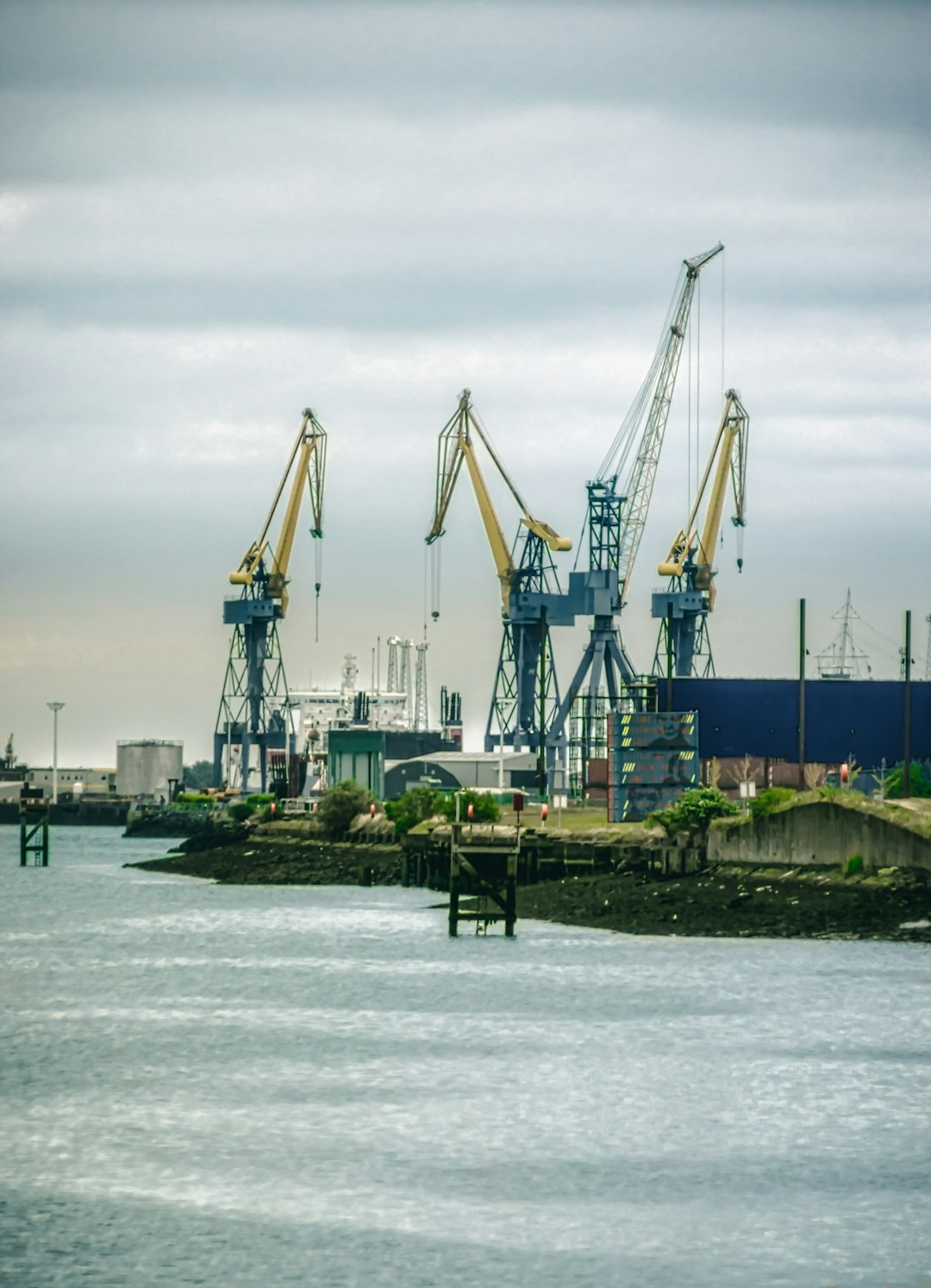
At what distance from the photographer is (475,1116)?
1297 inches

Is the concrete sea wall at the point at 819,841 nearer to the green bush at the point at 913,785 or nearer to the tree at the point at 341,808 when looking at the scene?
the green bush at the point at 913,785

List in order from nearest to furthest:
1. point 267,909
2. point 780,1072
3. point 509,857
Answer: point 780,1072
point 509,857
point 267,909

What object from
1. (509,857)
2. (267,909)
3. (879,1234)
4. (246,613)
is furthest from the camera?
(246,613)

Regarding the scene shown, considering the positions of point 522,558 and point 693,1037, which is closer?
point 693,1037

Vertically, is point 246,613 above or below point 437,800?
above

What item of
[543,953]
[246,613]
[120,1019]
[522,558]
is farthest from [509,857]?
[246,613]

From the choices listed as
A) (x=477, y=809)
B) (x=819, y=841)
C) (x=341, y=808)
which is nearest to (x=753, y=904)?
(x=819, y=841)

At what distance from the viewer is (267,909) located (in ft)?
263

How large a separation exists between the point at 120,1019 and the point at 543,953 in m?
15.1

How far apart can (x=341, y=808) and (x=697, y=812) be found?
42.9 m

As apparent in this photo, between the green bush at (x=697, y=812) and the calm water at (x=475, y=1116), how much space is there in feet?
36.2

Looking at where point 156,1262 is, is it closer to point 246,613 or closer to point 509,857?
point 509,857

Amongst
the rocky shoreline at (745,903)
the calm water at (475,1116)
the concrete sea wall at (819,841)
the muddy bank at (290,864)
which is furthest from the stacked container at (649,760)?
the calm water at (475,1116)

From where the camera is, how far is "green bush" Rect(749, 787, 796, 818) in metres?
64.4
